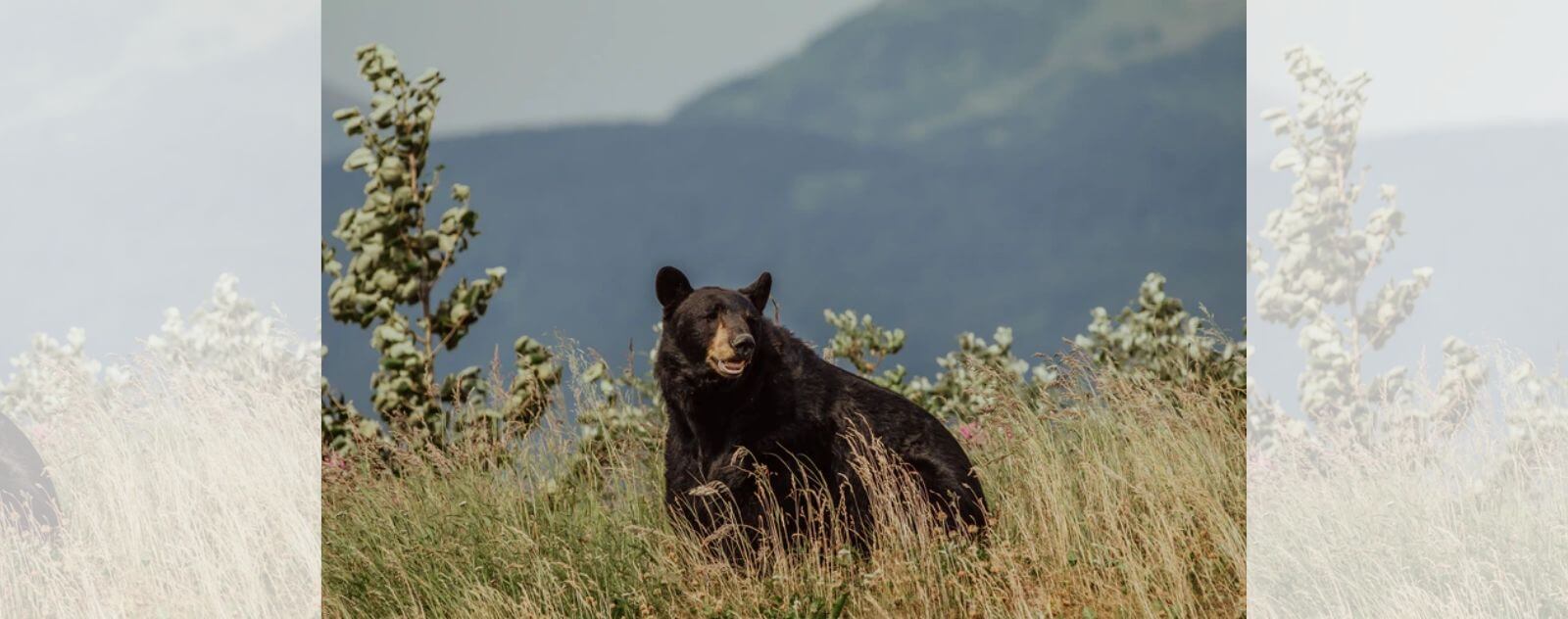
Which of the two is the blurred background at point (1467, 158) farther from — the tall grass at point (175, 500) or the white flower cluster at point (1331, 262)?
the tall grass at point (175, 500)

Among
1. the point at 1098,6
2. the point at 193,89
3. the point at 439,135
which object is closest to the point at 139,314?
the point at 193,89

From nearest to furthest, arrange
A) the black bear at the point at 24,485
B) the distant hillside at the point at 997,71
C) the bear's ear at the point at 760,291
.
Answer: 1. the bear's ear at the point at 760,291
2. the black bear at the point at 24,485
3. the distant hillside at the point at 997,71

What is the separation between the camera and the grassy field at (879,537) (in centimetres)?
427

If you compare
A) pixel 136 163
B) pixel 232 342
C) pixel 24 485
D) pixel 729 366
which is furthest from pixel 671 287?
pixel 24 485

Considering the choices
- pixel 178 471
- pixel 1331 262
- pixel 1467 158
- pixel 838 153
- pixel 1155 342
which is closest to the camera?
pixel 1467 158

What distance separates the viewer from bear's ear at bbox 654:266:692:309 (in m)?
4.67

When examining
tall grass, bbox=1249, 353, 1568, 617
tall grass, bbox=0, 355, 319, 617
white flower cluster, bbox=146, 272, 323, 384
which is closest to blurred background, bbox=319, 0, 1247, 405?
white flower cluster, bbox=146, 272, 323, 384

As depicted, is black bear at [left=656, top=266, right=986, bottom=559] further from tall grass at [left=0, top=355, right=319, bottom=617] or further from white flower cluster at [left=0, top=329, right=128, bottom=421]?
white flower cluster at [left=0, top=329, right=128, bottom=421]

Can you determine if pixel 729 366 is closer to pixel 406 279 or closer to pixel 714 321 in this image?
pixel 714 321

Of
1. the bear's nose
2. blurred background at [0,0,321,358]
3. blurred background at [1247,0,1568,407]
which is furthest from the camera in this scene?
blurred background at [0,0,321,358]

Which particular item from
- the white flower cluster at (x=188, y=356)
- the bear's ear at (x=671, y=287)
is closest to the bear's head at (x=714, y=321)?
the bear's ear at (x=671, y=287)

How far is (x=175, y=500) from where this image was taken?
209 inches

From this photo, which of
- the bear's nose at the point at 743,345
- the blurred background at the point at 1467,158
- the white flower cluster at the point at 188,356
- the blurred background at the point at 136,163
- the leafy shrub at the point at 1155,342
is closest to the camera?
the blurred background at the point at 1467,158

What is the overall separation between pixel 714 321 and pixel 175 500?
2283mm
